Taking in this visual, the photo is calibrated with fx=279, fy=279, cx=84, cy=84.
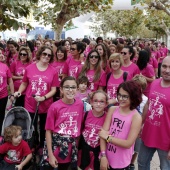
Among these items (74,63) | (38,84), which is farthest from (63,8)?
(38,84)

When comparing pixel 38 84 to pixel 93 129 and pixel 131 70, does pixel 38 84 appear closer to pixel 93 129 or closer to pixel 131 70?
pixel 93 129

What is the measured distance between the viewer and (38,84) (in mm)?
4227

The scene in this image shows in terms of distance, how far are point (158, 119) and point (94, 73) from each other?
191 cm

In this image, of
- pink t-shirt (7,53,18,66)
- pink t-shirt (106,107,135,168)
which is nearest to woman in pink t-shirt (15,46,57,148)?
pink t-shirt (106,107,135,168)

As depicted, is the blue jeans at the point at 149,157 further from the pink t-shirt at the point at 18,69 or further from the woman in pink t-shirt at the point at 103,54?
the pink t-shirt at the point at 18,69

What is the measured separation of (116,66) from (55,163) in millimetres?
2058

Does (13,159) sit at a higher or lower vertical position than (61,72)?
lower

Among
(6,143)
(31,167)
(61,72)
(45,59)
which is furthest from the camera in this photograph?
(61,72)

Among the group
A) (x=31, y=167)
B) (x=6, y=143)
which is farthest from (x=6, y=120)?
(x=31, y=167)

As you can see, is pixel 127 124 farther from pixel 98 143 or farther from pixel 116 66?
pixel 116 66

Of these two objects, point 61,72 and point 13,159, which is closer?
point 13,159

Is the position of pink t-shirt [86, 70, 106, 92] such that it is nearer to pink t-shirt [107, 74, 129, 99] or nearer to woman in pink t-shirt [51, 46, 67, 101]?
pink t-shirt [107, 74, 129, 99]

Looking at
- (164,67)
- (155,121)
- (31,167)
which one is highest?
(164,67)

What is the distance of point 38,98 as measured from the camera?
3994 mm
